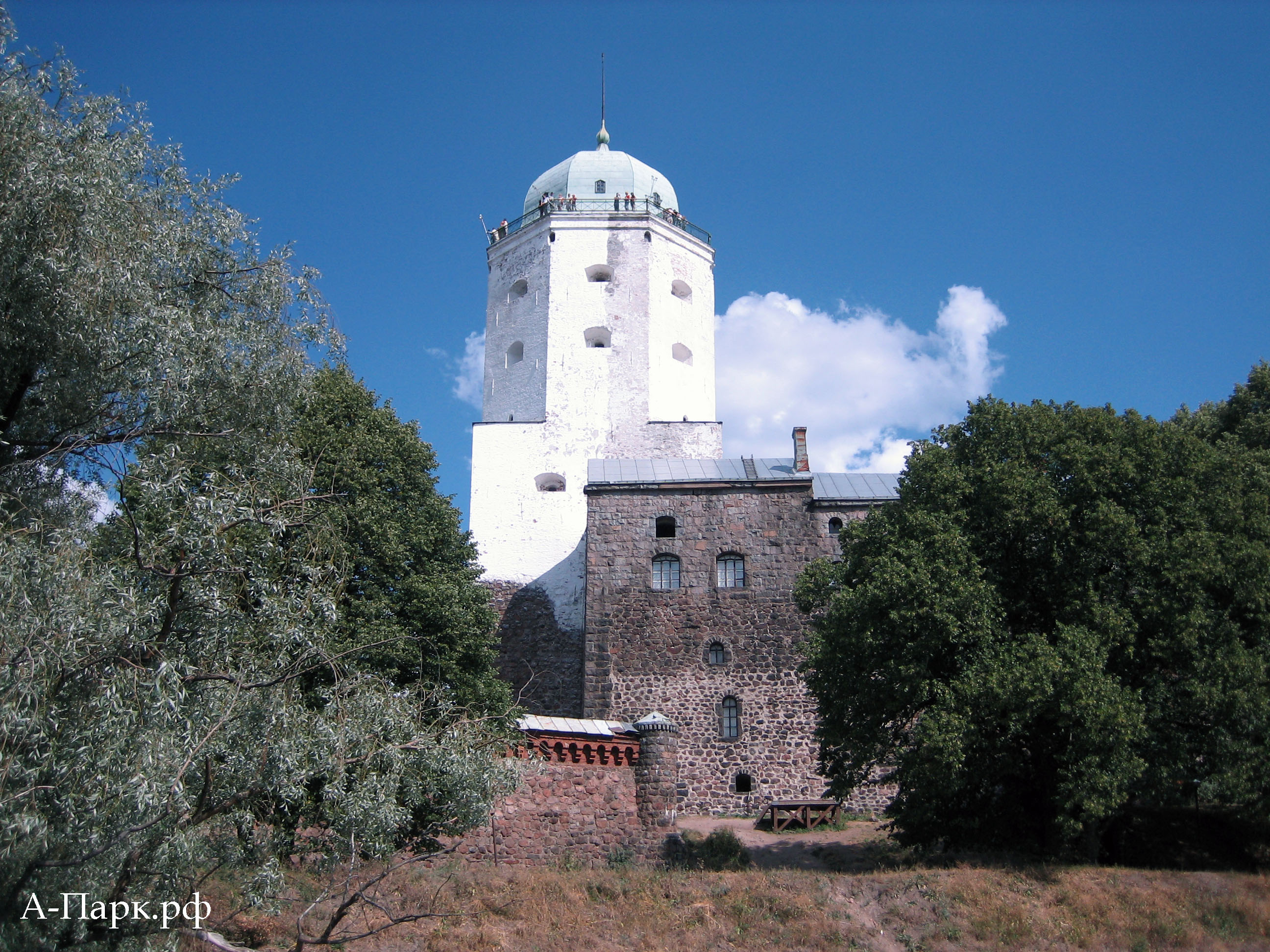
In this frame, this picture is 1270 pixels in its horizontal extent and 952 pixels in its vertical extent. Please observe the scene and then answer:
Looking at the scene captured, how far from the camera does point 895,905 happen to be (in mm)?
15156

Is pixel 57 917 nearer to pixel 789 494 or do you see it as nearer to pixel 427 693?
pixel 427 693

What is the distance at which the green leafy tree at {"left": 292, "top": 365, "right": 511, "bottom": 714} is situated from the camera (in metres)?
18.3

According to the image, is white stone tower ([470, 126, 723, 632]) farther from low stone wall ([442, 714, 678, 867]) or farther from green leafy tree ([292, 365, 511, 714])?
low stone wall ([442, 714, 678, 867])

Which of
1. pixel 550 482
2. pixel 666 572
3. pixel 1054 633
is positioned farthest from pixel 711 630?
pixel 1054 633

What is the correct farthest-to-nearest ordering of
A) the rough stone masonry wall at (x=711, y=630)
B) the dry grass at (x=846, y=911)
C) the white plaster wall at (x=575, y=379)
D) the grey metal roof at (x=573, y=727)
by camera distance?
the white plaster wall at (x=575, y=379)
the rough stone masonry wall at (x=711, y=630)
the grey metal roof at (x=573, y=727)
the dry grass at (x=846, y=911)

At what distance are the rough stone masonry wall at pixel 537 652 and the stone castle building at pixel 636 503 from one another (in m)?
0.06

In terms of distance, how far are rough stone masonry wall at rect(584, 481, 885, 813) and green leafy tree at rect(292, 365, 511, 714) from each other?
4.35 meters

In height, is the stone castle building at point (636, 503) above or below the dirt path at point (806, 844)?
above

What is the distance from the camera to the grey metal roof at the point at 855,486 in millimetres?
26484

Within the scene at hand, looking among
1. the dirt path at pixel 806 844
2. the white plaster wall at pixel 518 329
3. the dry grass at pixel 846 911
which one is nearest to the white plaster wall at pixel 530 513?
the white plaster wall at pixel 518 329

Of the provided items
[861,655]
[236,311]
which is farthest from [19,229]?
[861,655]

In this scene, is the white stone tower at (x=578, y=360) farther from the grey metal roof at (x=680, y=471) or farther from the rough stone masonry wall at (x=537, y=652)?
the grey metal roof at (x=680, y=471)

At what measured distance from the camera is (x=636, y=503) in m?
26.2

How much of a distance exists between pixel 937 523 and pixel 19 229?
1321cm
